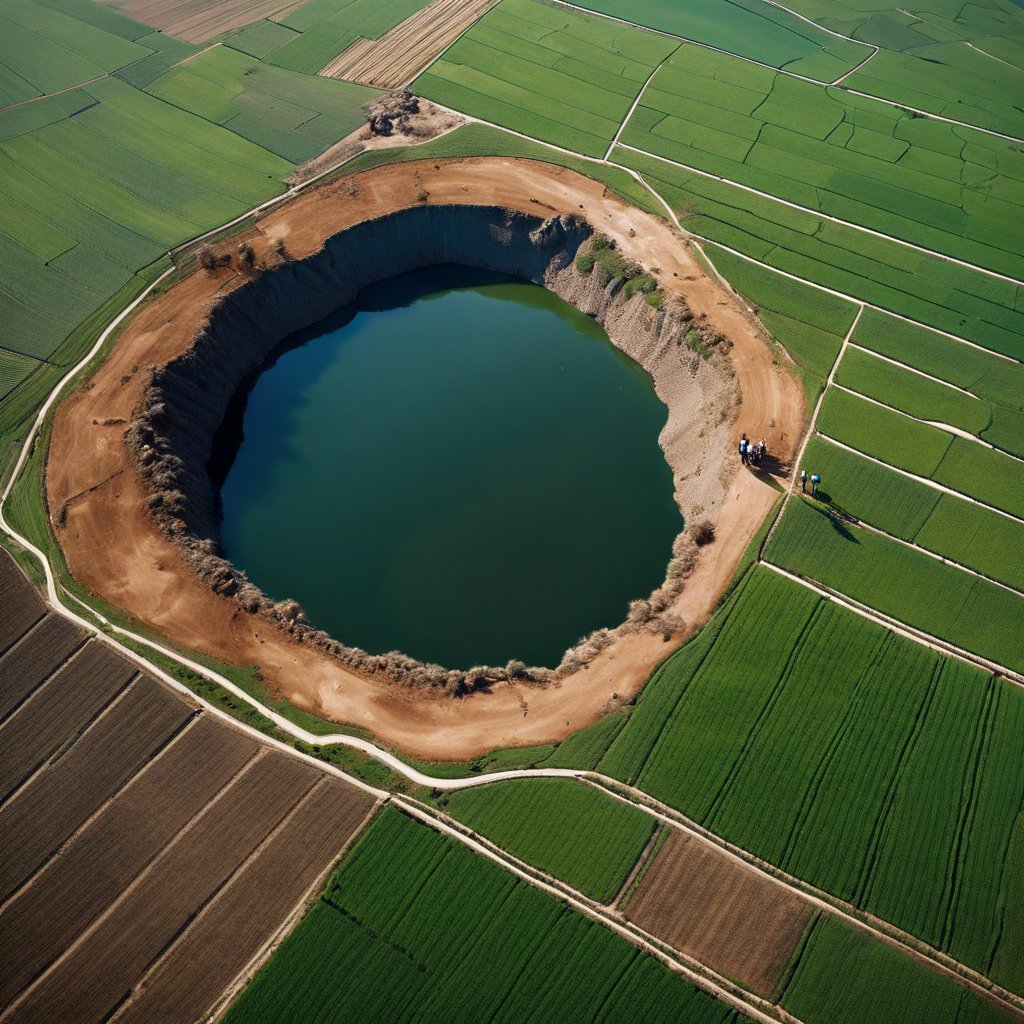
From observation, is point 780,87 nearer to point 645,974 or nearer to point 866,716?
point 866,716

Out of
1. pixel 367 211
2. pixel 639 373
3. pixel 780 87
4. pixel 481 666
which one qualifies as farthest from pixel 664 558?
pixel 780 87

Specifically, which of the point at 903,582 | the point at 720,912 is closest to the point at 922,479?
the point at 903,582

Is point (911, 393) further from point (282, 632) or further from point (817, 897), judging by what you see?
point (282, 632)

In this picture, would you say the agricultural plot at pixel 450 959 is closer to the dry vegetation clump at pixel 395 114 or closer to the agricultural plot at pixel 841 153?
the agricultural plot at pixel 841 153

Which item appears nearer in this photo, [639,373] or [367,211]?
[639,373]

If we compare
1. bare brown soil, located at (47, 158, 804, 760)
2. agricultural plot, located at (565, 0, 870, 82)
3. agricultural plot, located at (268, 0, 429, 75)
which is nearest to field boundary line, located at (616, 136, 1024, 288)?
bare brown soil, located at (47, 158, 804, 760)
